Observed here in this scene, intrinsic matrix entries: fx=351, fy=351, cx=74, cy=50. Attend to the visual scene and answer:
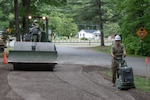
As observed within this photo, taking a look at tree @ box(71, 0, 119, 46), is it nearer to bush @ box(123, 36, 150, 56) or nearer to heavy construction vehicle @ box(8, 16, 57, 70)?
bush @ box(123, 36, 150, 56)

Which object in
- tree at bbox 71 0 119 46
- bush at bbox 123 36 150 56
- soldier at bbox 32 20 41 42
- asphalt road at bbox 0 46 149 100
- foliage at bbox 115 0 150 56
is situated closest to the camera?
asphalt road at bbox 0 46 149 100

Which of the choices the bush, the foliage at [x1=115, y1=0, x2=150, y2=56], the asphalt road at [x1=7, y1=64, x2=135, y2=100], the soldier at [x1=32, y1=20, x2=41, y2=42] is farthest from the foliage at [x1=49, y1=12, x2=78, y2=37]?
the asphalt road at [x1=7, y1=64, x2=135, y2=100]

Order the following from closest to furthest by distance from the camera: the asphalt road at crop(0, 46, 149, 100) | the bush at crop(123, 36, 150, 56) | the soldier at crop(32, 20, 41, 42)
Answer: the asphalt road at crop(0, 46, 149, 100), the soldier at crop(32, 20, 41, 42), the bush at crop(123, 36, 150, 56)

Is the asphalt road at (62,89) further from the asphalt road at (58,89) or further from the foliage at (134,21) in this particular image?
the foliage at (134,21)

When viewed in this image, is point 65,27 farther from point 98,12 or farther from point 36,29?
point 36,29

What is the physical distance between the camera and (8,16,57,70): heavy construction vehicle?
640 inches

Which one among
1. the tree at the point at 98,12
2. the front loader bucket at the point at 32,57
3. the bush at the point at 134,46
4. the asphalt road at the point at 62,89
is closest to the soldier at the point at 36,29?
the front loader bucket at the point at 32,57

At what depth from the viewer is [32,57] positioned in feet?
53.8

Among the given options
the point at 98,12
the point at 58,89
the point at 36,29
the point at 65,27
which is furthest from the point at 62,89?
the point at 65,27

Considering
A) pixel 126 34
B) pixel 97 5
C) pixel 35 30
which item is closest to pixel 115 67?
pixel 35 30

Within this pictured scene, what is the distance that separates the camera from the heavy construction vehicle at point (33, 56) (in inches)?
640

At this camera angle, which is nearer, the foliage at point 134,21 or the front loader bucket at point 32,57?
the front loader bucket at point 32,57

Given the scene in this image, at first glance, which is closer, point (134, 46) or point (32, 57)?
point (32, 57)

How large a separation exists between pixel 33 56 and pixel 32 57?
0.22 ft
